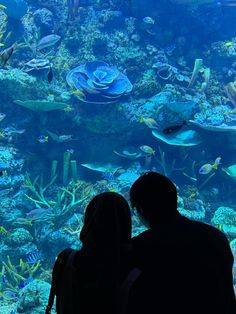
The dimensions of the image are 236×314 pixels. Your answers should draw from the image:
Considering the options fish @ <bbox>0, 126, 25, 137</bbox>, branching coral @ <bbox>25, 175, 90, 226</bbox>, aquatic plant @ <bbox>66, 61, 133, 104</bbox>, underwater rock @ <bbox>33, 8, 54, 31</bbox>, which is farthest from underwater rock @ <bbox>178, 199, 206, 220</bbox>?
underwater rock @ <bbox>33, 8, 54, 31</bbox>

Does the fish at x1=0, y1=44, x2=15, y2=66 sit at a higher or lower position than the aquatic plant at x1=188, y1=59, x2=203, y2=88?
higher

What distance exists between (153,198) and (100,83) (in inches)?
292

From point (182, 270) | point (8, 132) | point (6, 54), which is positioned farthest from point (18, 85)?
point (182, 270)

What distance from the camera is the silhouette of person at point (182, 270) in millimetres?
1347

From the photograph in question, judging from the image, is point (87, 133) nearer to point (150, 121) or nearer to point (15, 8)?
point (150, 121)

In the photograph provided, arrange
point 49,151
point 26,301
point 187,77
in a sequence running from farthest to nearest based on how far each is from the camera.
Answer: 1. point 187,77
2. point 49,151
3. point 26,301

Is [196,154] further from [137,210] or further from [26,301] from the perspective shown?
[137,210]

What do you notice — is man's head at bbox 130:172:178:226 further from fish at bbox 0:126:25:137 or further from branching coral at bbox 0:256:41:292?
fish at bbox 0:126:25:137

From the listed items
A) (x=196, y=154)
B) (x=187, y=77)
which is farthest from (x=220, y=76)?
(x=196, y=154)

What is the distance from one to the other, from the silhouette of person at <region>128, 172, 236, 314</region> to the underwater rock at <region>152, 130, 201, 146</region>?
732 cm

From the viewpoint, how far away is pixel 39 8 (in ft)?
41.9

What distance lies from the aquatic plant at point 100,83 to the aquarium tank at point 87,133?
0.09 ft

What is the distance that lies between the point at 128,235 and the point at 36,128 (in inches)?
324

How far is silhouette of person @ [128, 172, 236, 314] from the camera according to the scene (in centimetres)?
135
